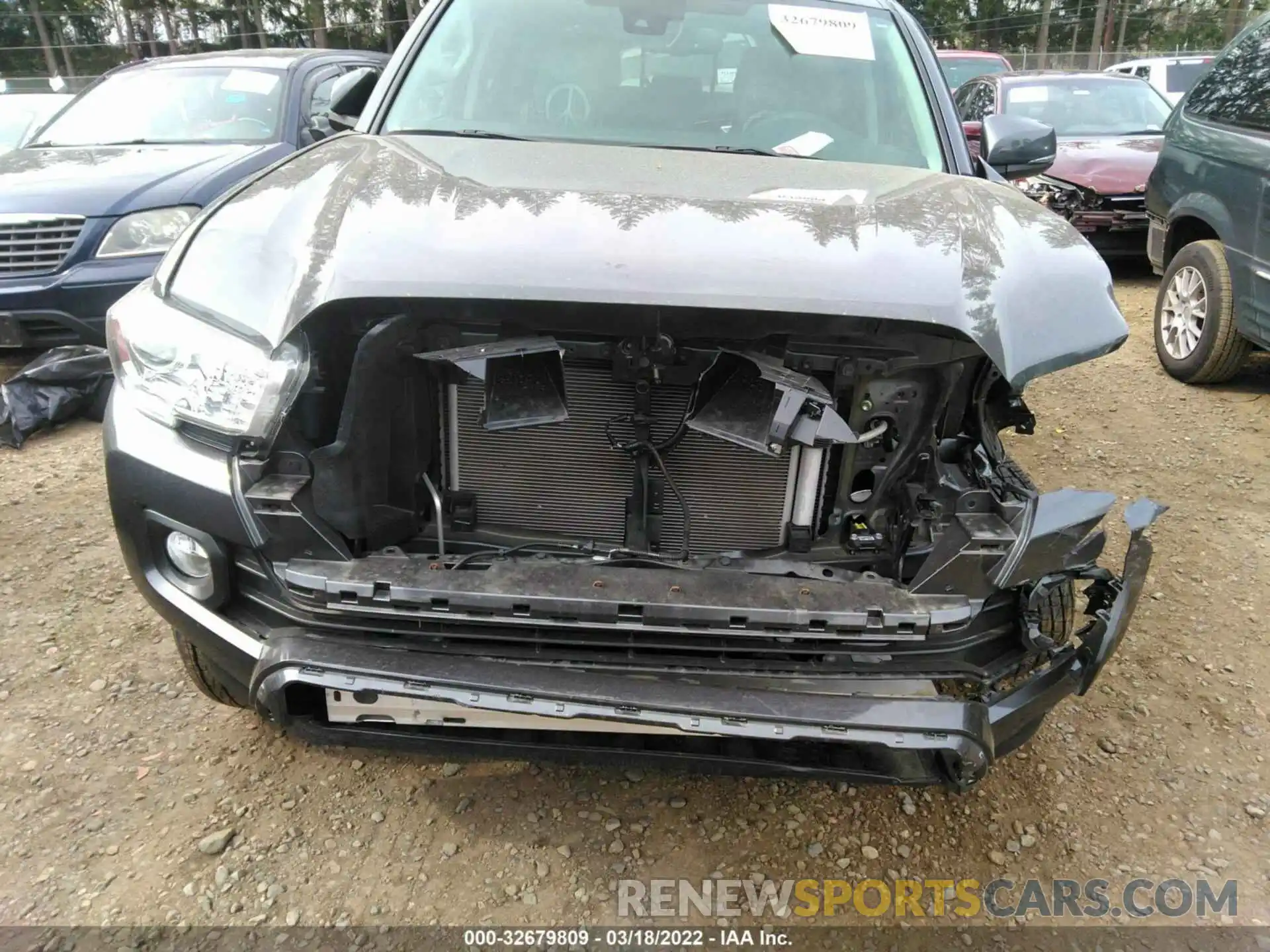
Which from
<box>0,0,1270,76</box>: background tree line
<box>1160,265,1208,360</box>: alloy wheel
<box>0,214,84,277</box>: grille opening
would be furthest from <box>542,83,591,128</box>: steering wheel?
<box>0,0,1270,76</box>: background tree line

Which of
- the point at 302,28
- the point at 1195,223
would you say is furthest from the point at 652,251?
the point at 302,28

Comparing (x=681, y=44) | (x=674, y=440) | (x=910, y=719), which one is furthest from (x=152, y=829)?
(x=681, y=44)

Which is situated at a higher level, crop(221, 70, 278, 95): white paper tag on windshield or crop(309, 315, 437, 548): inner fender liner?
crop(221, 70, 278, 95): white paper tag on windshield

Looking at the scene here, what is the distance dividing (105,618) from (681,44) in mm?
2638

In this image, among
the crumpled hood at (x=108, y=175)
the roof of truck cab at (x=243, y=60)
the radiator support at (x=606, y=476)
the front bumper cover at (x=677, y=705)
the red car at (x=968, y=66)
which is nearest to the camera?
the front bumper cover at (x=677, y=705)

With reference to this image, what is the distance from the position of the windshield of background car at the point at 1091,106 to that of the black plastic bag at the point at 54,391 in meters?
7.30

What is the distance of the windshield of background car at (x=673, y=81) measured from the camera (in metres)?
2.69

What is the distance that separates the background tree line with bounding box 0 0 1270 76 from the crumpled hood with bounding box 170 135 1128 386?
32.9 m

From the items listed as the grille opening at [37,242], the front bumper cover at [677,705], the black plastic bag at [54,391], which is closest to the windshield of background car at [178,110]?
the grille opening at [37,242]

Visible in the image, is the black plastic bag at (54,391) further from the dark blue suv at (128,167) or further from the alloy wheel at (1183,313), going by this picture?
the alloy wheel at (1183,313)

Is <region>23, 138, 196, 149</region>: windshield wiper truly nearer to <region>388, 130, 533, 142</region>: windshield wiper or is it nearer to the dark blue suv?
the dark blue suv

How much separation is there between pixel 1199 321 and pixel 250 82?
5.93m

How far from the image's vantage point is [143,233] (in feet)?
14.4

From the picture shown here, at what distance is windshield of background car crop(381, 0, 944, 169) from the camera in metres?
2.69
